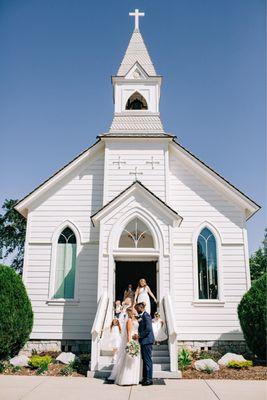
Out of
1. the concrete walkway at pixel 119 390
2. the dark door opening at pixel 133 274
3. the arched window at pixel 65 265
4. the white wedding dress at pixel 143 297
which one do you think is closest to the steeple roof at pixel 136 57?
the arched window at pixel 65 265

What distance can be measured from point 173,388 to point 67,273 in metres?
7.09

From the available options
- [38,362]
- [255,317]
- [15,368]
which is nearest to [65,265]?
[38,362]

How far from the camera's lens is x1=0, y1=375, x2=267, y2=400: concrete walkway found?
289 inches

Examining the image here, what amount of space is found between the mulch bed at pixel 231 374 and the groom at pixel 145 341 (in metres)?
1.39

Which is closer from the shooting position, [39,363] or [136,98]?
[39,363]

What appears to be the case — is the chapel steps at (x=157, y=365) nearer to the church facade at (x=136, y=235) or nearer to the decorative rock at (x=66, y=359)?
the church facade at (x=136, y=235)

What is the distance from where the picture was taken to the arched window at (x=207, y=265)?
46.2 feet

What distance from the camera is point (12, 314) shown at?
38.2 feet

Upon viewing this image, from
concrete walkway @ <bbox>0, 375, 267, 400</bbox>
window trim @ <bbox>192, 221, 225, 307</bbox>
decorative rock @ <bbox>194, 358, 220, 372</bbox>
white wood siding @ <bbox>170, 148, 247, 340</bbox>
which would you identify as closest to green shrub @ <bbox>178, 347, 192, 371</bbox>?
decorative rock @ <bbox>194, 358, 220, 372</bbox>

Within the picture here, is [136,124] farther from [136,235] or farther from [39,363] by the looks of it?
[39,363]

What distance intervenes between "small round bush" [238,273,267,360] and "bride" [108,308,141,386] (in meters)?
4.22

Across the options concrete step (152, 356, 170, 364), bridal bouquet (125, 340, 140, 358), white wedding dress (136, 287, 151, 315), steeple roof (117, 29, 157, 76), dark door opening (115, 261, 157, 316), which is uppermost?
steeple roof (117, 29, 157, 76)

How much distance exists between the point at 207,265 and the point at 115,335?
5120 millimetres

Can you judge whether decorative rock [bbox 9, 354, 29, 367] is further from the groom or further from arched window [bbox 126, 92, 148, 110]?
arched window [bbox 126, 92, 148, 110]
